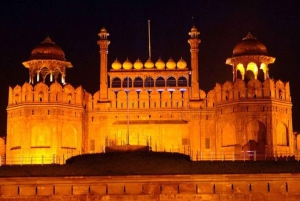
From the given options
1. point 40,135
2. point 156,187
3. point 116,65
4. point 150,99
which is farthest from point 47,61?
point 156,187

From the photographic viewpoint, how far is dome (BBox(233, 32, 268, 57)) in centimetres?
4981

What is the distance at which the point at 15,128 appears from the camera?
160 feet

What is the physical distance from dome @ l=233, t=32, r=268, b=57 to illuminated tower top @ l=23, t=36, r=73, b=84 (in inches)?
443

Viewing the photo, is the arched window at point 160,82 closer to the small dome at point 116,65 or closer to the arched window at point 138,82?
the arched window at point 138,82

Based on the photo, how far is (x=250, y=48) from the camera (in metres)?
49.9

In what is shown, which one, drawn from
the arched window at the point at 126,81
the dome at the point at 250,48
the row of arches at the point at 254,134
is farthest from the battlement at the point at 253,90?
the arched window at the point at 126,81

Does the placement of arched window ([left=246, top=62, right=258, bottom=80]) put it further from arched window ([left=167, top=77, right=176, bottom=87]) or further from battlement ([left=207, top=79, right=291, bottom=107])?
arched window ([left=167, top=77, right=176, bottom=87])

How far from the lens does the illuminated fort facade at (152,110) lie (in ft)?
156

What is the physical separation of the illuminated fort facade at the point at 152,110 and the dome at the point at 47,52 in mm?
65

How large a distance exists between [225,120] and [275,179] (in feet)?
35.9

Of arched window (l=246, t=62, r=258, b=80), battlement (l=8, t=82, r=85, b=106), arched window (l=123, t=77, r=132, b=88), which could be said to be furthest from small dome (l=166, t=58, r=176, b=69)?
battlement (l=8, t=82, r=85, b=106)

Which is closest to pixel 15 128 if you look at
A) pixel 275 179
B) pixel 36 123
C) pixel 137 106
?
pixel 36 123

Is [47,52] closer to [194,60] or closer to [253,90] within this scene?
[194,60]

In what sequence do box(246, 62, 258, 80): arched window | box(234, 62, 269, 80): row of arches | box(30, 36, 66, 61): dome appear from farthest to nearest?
box(30, 36, 66, 61): dome, box(246, 62, 258, 80): arched window, box(234, 62, 269, 80): row of arches
